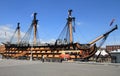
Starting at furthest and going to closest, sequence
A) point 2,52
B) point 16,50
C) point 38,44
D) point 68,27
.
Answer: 1. point 2,52
2. point 16,50
3. point 38,44
4. point 68,27

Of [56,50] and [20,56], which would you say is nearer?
[56,50]

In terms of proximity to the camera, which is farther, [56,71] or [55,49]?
[55,49]

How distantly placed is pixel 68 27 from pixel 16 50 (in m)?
24.1

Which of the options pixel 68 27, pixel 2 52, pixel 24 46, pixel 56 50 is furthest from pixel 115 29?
pixel 2 52

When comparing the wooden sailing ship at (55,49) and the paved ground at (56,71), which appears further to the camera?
the wooden sailing ship at (55,49)

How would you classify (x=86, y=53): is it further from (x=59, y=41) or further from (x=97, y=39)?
(x=59, y=41)

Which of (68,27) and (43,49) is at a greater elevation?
(68,27)

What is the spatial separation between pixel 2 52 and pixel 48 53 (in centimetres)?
2520

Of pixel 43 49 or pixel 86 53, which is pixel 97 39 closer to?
pixel 86 53

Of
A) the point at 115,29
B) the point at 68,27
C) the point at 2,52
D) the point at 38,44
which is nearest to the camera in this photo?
the point at 115,29

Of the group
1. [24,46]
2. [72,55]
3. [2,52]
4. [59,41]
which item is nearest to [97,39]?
[72,55]

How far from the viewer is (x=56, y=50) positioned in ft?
241

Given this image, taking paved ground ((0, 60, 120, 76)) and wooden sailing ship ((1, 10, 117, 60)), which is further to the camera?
wooden sailing ship ((1, 10, 117, 60))

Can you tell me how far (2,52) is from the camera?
9156cm
